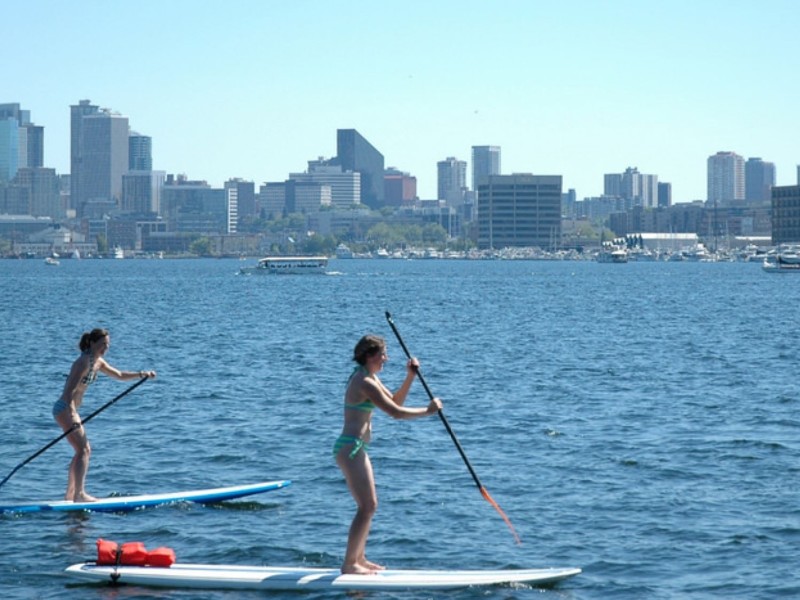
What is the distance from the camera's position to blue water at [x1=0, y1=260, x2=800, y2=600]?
17.8 m

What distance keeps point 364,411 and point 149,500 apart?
6311 millimetres

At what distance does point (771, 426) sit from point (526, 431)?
15.3 ft

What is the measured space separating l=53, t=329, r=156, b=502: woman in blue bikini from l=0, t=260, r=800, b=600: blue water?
0.65 meters

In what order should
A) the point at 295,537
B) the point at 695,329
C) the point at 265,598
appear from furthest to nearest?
the point at 695,329 → the point at 295,537 → the point at 265,598

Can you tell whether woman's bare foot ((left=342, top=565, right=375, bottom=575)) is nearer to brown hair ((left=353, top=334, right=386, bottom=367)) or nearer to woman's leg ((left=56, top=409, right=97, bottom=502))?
brown hair ((left=353, top=334, right=386, bottom=367))

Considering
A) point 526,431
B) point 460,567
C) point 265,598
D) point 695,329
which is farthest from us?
point 695,329

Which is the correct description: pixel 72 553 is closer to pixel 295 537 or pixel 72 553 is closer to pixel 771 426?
pixel 295 537

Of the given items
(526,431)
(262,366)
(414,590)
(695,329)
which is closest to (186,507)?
(414,590)

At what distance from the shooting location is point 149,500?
2048cm

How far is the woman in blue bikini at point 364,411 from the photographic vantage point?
14.9 metres

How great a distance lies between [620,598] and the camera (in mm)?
16234

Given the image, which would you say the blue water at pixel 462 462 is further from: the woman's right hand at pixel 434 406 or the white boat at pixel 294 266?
the white boat at pixel 294 266

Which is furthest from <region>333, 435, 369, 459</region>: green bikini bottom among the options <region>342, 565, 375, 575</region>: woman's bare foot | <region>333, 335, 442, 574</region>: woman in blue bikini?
<region>342, 565, 375, 575</region>: woman's bare foot

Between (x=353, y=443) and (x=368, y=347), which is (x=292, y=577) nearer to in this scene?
(x=353, y=443)
